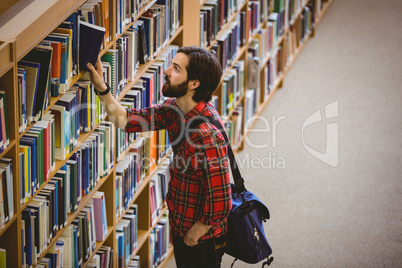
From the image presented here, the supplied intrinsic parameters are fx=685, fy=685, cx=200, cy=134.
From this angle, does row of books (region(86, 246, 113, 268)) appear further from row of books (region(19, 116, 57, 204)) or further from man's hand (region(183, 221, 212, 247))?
row of books (region(19, 116, 57, 204))

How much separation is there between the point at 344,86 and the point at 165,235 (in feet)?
9.86

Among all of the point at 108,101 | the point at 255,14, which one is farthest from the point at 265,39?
the point at 108,101

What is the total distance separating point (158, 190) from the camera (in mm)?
3982

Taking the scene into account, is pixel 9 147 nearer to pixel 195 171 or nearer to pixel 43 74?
pixel 43 74

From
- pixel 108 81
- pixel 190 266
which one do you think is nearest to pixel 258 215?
pixel 190 266

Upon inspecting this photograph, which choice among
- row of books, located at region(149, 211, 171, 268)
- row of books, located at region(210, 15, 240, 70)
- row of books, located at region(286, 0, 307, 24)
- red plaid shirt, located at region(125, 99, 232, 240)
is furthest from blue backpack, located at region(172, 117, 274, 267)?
row of books, located at region(286, 0, 307, 24)

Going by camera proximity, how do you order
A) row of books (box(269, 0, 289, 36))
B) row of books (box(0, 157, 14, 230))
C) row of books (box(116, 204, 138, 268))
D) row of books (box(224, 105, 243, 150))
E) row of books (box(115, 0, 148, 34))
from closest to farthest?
row of books (box(0, 157, 14, 230)) < row of books (box(115, 0, 148, 34)) < row of books (box(116, 204, 138, 268)) < row of books (box(224, 105, 243, 150)) < row of books (box(269, 0, 289, 36))

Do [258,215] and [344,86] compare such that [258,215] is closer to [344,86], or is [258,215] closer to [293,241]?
[293,241]

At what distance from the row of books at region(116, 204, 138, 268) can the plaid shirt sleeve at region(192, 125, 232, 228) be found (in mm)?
930

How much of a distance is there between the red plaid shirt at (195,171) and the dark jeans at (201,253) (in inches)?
2.0

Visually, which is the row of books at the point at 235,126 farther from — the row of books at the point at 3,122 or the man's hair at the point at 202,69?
the row of books at the point at 3,122

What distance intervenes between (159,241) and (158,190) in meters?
0.33

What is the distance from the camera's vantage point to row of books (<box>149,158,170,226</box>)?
3918mm

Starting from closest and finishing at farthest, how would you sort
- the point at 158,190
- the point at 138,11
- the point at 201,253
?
the point at 201,253 → the point at 138,11 → the point at 158,190
